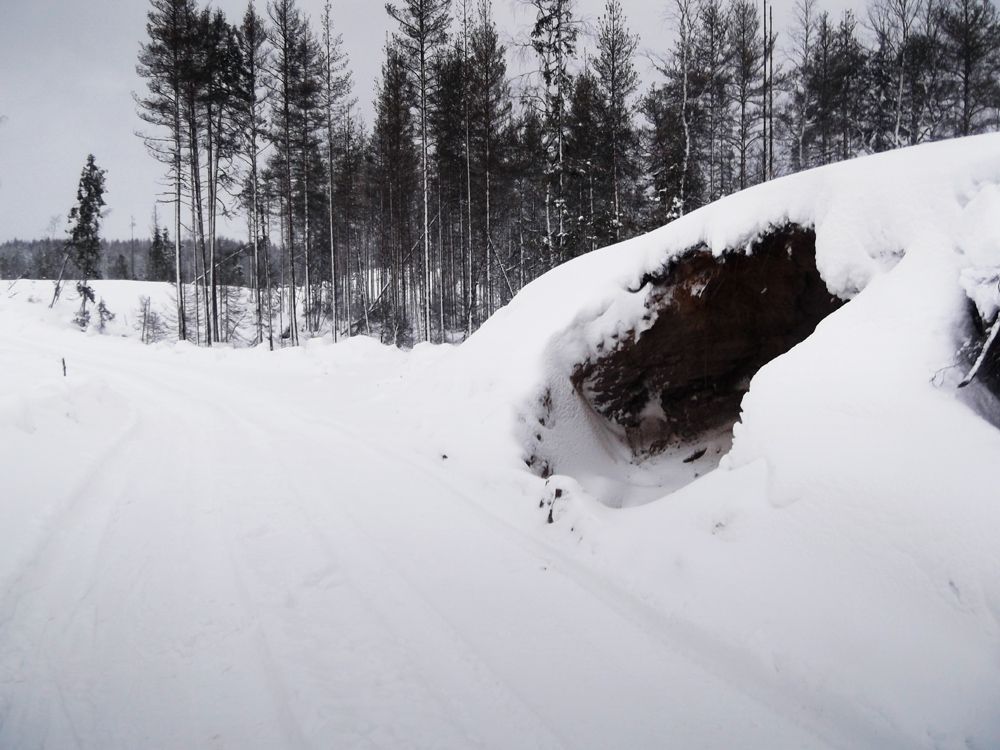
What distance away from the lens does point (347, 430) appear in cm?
708

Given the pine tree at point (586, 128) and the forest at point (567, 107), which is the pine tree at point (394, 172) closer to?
the forest at point (567, 107)

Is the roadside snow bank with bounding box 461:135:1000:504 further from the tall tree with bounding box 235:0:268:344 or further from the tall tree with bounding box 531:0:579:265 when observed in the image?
the tall tree with bounding box 235:0:268:344

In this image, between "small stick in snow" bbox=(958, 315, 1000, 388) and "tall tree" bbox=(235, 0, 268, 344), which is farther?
"tall tree" bbox=(235, 0, 268, 344)

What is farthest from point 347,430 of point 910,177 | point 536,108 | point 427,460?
point 536,108

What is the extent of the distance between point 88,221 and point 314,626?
1510 inches

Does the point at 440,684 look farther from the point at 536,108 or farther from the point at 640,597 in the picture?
the point at 536,108

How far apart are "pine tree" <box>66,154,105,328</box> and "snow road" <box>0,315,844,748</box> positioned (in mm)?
31863

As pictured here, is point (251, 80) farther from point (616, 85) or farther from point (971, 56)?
point (971, 56)

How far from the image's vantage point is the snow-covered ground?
6.96 feet

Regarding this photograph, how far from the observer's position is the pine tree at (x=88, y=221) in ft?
94.1

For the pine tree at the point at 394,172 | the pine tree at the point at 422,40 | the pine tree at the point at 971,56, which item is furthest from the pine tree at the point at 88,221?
the pine tree at the point at 971,56

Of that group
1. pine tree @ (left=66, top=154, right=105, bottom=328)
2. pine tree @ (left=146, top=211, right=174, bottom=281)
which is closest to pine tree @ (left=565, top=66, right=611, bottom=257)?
pine tree @ (left=66, top=154, right=105, bottom=328)

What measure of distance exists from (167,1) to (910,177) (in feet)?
81.4

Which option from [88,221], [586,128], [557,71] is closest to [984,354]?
[557,71]
